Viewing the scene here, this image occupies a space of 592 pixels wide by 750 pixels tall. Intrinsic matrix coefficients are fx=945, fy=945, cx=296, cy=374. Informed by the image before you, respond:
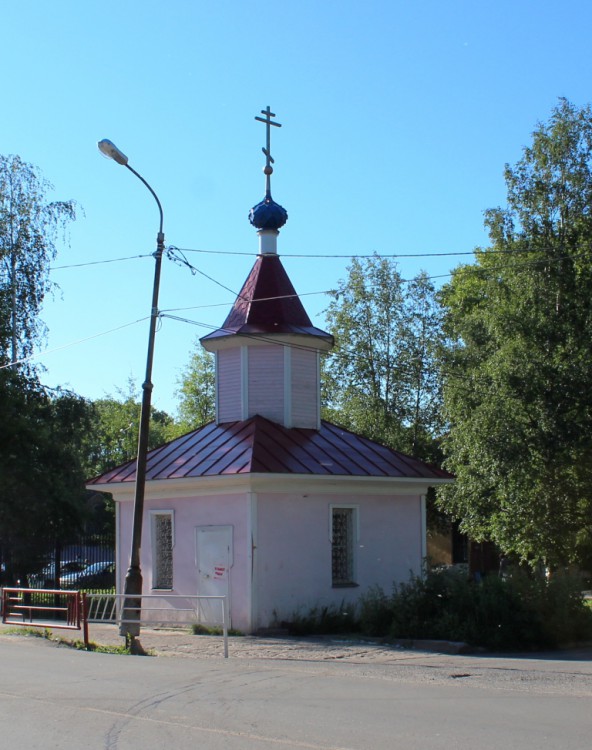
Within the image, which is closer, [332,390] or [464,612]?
[464,612]

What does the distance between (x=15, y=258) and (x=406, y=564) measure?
18.2 metres

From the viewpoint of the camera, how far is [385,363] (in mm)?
40375

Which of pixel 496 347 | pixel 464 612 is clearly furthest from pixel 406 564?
pixel 496 347

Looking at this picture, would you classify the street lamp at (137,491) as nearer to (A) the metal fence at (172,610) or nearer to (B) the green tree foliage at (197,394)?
(A) the metal fence at (172,610)

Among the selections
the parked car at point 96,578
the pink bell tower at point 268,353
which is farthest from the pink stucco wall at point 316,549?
the parked car at point 96,578

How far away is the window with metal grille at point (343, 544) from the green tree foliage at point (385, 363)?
18.2 metres

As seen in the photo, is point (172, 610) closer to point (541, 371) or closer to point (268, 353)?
point (268, 353)

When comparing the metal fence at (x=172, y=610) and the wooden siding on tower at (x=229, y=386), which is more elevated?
the wooden siding on tower at (x=229, y=386)

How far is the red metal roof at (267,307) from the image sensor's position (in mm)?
21984

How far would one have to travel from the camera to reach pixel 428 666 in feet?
45.2

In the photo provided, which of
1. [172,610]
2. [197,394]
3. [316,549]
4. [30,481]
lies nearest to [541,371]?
[316,549]

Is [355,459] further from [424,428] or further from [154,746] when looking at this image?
[424,428]

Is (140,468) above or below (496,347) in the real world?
below

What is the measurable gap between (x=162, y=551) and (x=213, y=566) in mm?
1985
